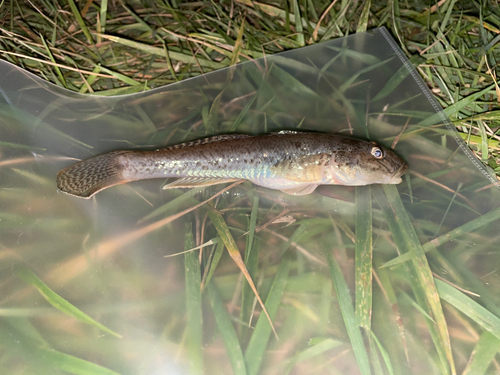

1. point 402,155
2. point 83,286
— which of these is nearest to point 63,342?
point 83,286

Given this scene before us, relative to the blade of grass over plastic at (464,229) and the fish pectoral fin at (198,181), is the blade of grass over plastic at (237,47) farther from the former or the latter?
the blade of grass over plastic at (464,229)

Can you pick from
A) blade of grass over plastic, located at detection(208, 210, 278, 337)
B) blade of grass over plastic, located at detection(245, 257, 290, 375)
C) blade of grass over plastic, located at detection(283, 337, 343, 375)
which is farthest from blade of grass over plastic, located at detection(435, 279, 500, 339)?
blade of grass over plastic, located at detection(208, 210, 278, 337)

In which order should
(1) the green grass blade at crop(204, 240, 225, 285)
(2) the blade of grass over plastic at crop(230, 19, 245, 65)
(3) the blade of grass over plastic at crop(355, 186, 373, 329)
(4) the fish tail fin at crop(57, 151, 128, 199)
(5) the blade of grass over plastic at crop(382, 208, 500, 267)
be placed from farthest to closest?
(2) the blade of grass over plastic at crop(230, 19, 245, 65) → (4) the fish tail fin at crop(57, 151, 128, 199) → (1) the green grass blade at crop(204, 240, 225, 285) → (5) the blade of grass over plastic at crop(382, 208, 500, 267) → (3) the blade of grass over plastic at crop(355, 186, 373, 329)

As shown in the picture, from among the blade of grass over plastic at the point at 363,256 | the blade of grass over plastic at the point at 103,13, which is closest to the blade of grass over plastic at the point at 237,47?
the blade of grass over plastic at the point at 103,13

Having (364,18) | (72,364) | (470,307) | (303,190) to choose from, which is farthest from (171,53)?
(470,307)

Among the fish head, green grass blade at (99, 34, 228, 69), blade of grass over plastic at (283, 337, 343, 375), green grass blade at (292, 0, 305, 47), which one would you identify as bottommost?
blade of grass over plastic at (283, 337, 343, 375)

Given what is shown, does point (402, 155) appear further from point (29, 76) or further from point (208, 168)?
point (29, 76)

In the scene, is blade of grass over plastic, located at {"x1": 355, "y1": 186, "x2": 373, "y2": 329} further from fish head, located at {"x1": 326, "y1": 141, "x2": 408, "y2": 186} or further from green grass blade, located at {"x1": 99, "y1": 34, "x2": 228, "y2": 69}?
green grass blade, located at {"x1": 99, "y1": 34, "x2": 228, "y2": 69}
